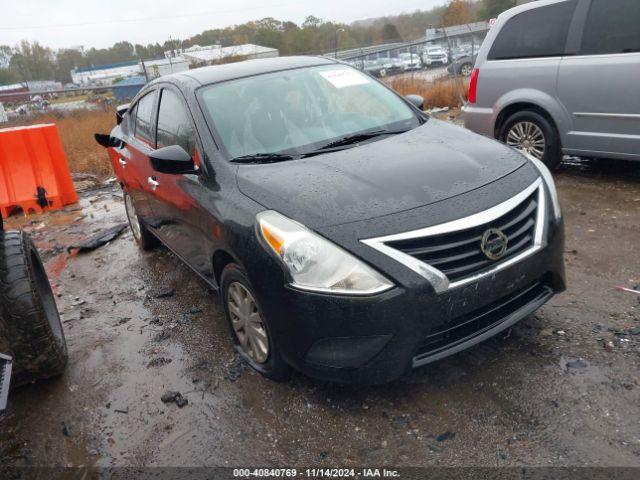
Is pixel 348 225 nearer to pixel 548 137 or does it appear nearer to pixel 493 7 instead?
pixel 548 137

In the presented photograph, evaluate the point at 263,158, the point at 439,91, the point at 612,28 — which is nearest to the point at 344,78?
the point at 263,158

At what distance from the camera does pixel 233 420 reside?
276 centimetres

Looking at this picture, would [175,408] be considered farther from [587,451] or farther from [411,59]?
[411,59]

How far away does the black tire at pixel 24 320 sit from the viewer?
2.93 m

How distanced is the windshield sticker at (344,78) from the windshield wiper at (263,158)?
0.99 m

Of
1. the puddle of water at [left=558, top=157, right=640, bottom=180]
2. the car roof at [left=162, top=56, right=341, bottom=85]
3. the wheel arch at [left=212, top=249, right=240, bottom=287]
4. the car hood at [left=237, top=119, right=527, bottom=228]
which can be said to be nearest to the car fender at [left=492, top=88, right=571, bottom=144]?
the puddle of water at [left=558, top=157, right=640, bottom=180]

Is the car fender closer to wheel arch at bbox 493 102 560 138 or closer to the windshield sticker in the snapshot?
wheel arch at bbox 493 102 560 138

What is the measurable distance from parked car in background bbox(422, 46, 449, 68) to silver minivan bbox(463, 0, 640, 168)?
1178cm

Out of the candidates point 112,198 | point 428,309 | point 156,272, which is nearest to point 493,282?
point 428,309

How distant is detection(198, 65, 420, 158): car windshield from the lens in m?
3.31

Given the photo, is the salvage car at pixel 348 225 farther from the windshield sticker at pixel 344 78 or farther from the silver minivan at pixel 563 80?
the silver minivan at pixel 563 80

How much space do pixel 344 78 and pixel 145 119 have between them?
71.4 inches

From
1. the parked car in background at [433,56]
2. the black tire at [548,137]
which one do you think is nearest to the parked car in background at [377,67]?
the parked car in background at [433,56]

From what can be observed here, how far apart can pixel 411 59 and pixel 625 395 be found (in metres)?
15.7
